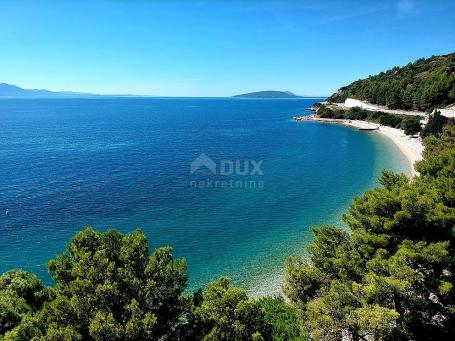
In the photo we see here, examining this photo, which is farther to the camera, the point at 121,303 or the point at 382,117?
the point at 382,117

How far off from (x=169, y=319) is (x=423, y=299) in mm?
12256

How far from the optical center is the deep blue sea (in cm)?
3228

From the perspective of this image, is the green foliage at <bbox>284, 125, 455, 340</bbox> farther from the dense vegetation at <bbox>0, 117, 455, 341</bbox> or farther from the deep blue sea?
the deep blue sea

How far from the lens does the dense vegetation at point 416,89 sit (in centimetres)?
9856

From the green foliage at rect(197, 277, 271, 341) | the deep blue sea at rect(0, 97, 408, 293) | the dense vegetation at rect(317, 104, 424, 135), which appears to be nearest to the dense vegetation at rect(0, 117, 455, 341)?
the green foliage at rect(197, 277, 271, 341)

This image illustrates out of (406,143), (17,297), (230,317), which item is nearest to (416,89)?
(406,143)

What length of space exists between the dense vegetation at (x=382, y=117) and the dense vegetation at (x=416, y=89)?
28.5ft

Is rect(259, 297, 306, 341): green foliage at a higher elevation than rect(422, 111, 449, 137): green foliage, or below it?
below

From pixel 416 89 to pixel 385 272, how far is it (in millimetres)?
118261

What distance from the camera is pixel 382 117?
110 metres

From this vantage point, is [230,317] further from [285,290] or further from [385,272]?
[385,272]

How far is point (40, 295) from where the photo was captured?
17.3 meters

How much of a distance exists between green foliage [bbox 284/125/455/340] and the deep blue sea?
9.11 meters

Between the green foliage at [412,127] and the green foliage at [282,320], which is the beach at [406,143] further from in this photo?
the green foliage at [282,320]
